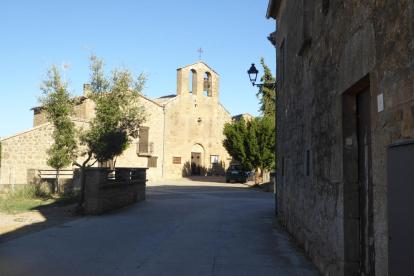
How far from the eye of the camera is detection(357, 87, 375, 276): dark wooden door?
366 centimetres

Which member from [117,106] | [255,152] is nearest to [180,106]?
[255,152]

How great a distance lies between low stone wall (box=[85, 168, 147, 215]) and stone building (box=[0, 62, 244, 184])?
16272 millimetres

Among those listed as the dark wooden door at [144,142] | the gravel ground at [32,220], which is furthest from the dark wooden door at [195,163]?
the gravel ground at [32,220]

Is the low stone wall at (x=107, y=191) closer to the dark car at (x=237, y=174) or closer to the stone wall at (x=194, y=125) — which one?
the dark car at (x=237, y=174)

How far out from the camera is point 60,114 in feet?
36.9

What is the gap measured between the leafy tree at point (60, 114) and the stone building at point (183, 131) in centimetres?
1640

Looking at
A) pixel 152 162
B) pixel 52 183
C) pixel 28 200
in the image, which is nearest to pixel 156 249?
pixel 28 200

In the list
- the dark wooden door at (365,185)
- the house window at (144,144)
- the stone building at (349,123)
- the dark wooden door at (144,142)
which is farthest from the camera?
the dark wooden door at (144,142)

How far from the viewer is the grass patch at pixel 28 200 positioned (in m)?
11.6

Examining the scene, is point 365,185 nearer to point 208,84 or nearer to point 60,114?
point 60,114

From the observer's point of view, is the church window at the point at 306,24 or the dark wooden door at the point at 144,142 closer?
the church window at the point at 306,24

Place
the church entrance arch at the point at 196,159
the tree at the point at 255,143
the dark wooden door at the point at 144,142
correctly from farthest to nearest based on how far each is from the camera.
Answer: the church entrance arch at the point at 196,159
the dark wooden door at the point at 144,142
the tree at the point at 255,143

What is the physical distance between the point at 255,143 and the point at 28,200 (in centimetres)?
1377

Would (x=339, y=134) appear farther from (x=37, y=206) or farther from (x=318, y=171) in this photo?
(x=37, y=206)
